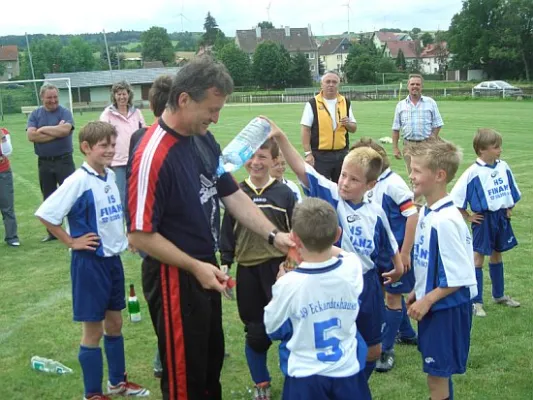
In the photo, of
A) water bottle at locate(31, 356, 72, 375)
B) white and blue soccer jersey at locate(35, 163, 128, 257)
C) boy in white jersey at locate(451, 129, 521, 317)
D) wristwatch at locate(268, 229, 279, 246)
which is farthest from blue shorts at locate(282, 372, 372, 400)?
boy in white jersey at locate(451, 129, 521, 317)

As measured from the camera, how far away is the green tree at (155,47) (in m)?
119

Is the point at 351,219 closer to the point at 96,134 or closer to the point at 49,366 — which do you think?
the point at 96,134

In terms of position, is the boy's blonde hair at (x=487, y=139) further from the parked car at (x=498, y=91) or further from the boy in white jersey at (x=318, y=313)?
the parked car at (x=498, y=91)

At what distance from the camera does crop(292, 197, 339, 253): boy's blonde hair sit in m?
3.10

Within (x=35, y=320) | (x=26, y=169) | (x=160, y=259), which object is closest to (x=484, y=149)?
(x=160, y=259)

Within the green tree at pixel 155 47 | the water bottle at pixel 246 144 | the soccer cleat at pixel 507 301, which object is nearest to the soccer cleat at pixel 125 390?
the water bottle at pixel 246 144

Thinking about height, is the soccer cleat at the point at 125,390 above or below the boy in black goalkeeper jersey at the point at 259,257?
below

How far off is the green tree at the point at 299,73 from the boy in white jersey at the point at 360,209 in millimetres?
80752

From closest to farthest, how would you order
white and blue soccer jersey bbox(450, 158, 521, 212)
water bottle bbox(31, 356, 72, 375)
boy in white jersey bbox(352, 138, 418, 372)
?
boy in white jersey bbox(352, 138, 418, 372) < water bottle bbox(31, 356, 72, 375) < white and blue soccer jersey bbox(450, 158, 521, 212)

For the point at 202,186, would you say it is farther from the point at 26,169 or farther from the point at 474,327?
the point at 26,169

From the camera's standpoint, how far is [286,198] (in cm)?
472

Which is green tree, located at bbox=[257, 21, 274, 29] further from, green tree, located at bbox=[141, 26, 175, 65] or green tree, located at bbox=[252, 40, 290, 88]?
green tree, located at bbox=[252, 40, 290, 88]

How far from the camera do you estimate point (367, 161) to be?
165 inches

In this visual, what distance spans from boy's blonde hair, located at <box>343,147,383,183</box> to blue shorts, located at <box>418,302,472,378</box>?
39.2 inches
